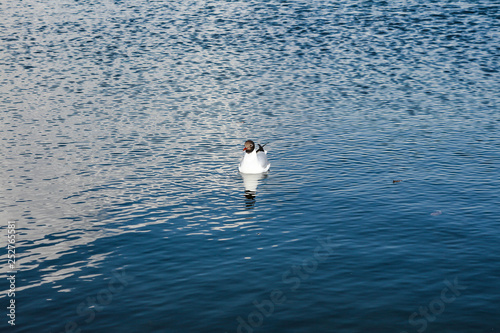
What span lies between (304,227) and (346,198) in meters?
3.44

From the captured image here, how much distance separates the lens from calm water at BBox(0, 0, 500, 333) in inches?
703

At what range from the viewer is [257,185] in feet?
92.4

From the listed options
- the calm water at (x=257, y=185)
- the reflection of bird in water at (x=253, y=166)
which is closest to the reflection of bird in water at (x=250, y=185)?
the reflection of bird in water at (x=253, y=166)

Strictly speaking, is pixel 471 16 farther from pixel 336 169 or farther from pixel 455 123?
pixel 336 169

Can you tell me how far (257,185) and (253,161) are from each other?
1349 millimetres

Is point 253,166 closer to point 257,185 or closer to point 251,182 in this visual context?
point 251,182

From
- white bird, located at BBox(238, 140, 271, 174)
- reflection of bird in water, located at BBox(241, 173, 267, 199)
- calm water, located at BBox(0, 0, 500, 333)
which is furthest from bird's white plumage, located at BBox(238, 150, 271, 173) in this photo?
calm water, located at BBox(0, 0, 500, 333)

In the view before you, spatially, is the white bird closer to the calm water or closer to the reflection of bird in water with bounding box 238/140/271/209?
the reflection of bird in water with bounding box 238/140/271/209

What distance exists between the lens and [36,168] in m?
30.7

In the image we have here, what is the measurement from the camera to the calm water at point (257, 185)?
58.6 ft

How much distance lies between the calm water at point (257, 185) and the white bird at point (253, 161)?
542 mm

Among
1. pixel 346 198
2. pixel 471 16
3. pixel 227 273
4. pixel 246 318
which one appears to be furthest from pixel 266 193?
pixel 471 16

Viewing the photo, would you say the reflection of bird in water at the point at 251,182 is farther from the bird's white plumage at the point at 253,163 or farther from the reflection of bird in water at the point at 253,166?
the bird's white plumage at the point at 253,163

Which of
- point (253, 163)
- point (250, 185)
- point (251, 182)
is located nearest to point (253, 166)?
point (253, 163)
